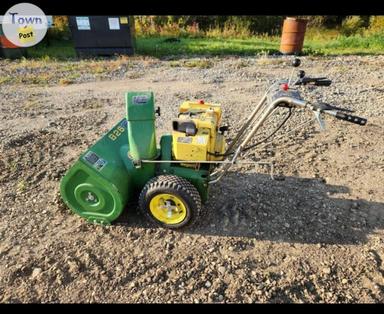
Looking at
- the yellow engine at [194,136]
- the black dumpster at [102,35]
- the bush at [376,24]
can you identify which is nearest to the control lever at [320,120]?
the yellow engine at [194,136]

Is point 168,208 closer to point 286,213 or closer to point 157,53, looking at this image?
point 286,213

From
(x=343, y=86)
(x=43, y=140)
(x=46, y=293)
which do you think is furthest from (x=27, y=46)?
(x=46, y=293)

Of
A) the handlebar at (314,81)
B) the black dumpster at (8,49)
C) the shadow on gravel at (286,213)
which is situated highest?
the handlebar at (314,81)

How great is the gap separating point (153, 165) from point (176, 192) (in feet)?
1.39

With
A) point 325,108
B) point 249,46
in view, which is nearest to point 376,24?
point 249,46

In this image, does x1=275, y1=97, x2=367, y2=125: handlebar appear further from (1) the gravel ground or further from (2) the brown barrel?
(2) the brown barrel

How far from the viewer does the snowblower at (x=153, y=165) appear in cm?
316

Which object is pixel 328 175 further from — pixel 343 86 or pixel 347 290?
pixel 343 86

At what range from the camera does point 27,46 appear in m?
11.2

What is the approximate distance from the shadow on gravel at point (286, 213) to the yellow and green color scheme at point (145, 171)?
0.33 meters

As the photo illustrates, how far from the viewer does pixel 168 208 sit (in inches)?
131

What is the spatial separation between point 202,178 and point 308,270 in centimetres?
126

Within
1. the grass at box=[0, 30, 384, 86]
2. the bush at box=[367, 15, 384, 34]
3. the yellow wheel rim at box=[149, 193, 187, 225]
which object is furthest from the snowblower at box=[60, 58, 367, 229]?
the bush at box=[367, 15, 384, 34]

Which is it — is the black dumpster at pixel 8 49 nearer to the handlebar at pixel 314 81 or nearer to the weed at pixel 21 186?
the weed at pixel 21 186
